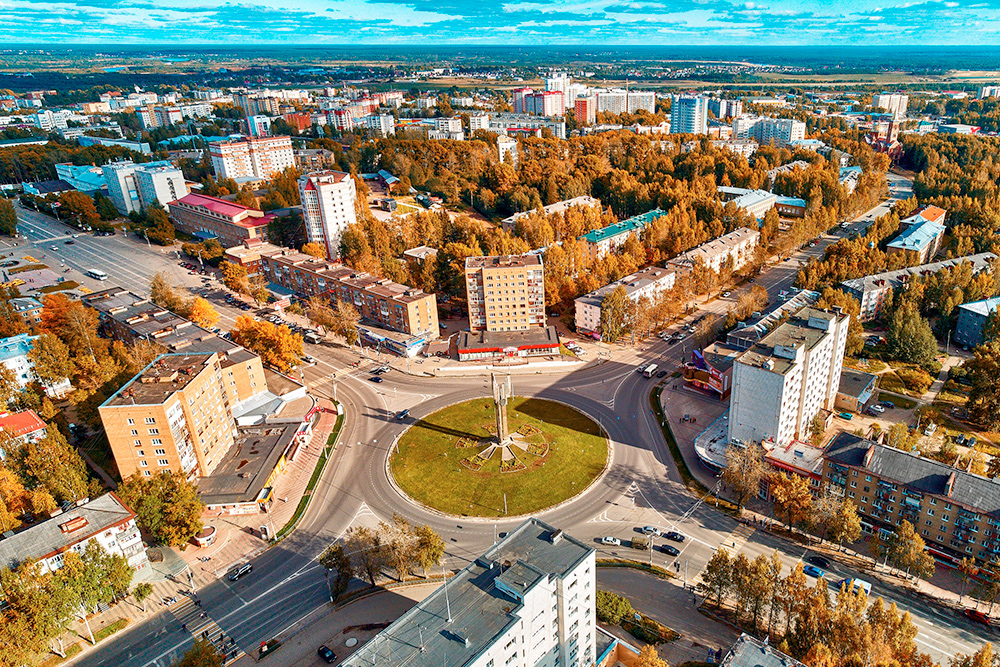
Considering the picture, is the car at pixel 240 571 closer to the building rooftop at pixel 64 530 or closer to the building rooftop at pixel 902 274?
the building rooftop at pixel 64 530

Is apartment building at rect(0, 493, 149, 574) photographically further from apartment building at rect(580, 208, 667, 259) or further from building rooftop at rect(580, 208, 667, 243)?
building rooftop at rect(580, 208, 667, 243)

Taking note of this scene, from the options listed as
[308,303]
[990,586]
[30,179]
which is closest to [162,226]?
[308,303]

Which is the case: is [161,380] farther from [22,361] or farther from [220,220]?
[220,220]

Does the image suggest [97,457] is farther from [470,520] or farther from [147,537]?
[470,520]

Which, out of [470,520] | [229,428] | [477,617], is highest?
[477,617]

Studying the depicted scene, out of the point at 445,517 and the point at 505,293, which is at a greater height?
the point at 505,293

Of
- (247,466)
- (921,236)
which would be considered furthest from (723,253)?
(247,466)

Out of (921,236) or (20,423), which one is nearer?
(20,423)

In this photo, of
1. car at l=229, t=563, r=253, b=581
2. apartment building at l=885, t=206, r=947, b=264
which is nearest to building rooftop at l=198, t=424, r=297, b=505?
car at l=229, t=563, r=253, b=581
